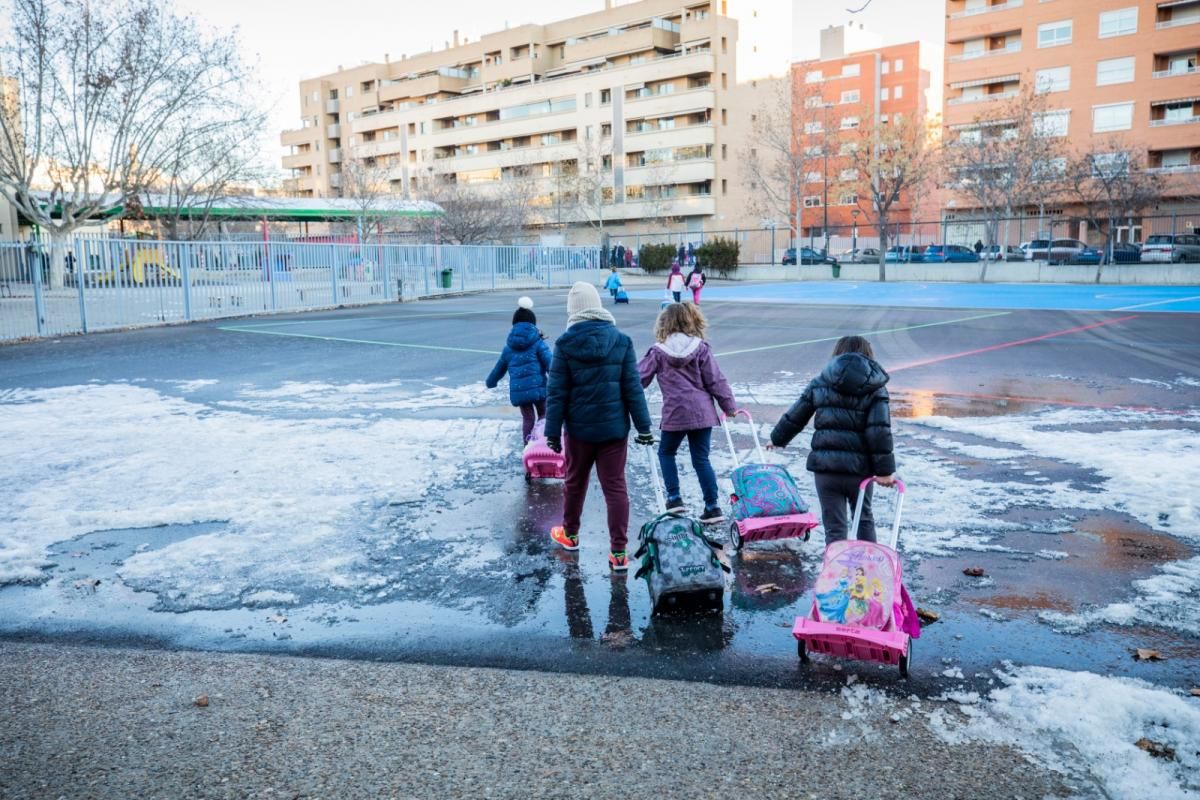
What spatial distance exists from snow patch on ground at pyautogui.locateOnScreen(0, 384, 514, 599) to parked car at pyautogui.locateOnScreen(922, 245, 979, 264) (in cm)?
4585

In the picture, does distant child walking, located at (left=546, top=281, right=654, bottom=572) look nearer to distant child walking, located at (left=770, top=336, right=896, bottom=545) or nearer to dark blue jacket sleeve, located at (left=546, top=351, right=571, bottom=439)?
dark blue jacket sleeve, located at (left=546, top=351, right=571, bottom=439)

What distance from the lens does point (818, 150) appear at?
68.0 metres

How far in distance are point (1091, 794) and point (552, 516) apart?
4.04 meters

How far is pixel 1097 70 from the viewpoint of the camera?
61969mm

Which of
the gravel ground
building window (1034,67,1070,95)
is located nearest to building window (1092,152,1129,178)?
building window (1034,67,1070,95)

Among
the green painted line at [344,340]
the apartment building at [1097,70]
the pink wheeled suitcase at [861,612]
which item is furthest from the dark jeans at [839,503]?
the apartment building at [1097,70]

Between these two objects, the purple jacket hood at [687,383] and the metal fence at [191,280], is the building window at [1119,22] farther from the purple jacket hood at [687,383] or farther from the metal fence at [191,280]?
the purple jacket hood at [687,383]

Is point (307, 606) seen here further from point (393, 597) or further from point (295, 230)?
point (295, 230)

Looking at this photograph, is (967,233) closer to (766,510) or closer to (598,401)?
(766,510)

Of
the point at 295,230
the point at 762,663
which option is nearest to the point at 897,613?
the point at 762,663

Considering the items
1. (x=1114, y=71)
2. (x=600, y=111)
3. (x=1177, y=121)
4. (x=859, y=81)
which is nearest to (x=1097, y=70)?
(x=1114, y=71)

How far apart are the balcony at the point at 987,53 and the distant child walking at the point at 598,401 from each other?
71476 mm

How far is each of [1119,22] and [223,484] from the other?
70.3 m

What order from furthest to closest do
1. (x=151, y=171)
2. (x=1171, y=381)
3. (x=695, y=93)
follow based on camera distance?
(x=695, y=93) < (x=151, y=171) < (x=1171, y=381)
